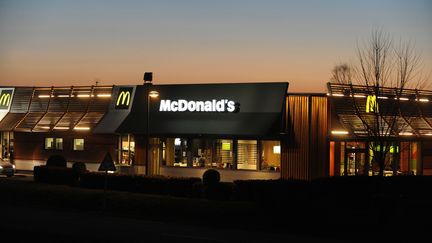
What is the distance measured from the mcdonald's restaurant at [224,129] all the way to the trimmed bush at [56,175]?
527 cm

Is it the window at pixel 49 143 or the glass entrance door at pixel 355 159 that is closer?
the glass entrance door at pixel 355 159

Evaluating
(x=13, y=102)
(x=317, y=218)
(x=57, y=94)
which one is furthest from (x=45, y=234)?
(x=13, y=102)

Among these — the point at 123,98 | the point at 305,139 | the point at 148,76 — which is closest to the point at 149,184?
the point at 305,139

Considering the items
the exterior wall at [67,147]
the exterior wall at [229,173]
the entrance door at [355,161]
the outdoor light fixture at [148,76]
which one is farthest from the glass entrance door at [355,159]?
the exterior wall at [67,147]

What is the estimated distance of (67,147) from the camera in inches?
1558

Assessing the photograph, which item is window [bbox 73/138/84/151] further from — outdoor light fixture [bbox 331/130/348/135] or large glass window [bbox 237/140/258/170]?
outdoor light fixture [bbox 331/130/348/135]

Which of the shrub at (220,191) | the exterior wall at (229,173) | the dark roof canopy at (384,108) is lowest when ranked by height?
the shrub at (220,191)

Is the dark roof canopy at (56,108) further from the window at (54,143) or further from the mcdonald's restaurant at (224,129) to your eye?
the window at (54,143)

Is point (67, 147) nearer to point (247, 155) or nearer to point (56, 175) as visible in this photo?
point (56, 175)

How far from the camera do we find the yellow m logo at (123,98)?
36.8 m

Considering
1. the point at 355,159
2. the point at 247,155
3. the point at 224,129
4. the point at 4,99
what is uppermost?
the point at 4,99

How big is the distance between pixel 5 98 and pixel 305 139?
22714 millimetres

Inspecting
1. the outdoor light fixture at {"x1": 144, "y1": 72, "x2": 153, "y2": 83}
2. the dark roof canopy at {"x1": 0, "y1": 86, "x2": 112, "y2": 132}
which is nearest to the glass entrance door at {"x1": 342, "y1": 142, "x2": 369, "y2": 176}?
the outdoor light fixture at {"x1": 144, "y1": 72, "x2": 153, "y2": 83}

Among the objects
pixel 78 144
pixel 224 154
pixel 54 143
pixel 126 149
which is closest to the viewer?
pixel 224 154
